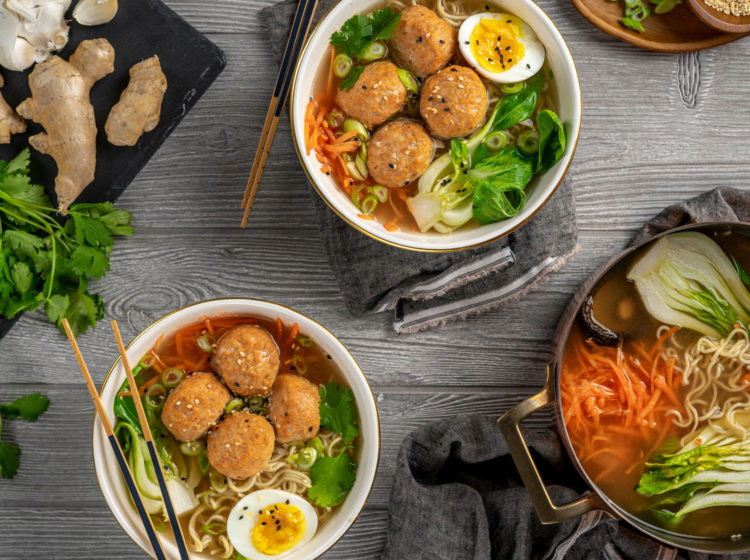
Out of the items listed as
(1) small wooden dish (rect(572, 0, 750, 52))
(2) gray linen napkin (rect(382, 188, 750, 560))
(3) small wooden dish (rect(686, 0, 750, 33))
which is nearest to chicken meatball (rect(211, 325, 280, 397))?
(2) gray linen napkin (rect(382, 188, 750, 560))

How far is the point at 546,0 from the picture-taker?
2102mm

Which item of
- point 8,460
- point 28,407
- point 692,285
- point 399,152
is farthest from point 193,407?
point 692,285

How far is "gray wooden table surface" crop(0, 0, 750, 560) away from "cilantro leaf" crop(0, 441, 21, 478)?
0.05 m

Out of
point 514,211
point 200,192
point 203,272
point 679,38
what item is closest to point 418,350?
point 514,211

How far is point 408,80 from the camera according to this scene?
1.87 metres

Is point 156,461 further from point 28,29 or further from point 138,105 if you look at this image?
point 28,29

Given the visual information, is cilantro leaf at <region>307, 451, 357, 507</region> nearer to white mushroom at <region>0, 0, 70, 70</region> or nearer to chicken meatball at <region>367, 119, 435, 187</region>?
chicken meatball at <region>367, 119, 435, 187</region>

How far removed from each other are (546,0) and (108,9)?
1.39 metres

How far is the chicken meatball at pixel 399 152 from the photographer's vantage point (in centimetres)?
182

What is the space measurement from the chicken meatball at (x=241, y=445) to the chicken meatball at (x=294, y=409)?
0.04 metres

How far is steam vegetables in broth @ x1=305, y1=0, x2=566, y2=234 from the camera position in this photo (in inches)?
71.7

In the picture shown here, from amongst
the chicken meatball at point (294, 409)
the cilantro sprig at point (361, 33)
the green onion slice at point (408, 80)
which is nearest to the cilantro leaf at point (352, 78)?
the cilantro sprig at point (361, 33)

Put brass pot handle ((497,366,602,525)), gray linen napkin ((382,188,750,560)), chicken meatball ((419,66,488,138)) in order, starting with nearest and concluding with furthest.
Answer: brass pot handle ((497,366,602,525)) < chicken meatball ((419,66,488,138)) < gray linen napkin ((382,188,750,560))

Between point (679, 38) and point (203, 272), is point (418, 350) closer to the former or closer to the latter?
point (203, 272)
